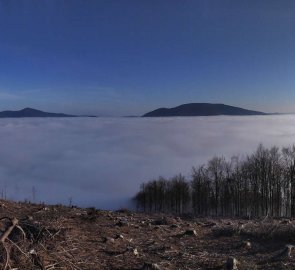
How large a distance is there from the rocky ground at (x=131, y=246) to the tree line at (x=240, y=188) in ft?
218

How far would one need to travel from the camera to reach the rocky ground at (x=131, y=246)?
755 cm

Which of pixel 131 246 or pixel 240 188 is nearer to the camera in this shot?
pixel 131 246

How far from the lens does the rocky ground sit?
7.55m

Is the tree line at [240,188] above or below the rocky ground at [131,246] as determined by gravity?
below

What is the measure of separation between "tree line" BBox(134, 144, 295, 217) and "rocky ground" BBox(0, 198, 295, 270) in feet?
218

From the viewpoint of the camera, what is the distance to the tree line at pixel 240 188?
269 ft

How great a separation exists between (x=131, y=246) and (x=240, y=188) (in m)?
80.1

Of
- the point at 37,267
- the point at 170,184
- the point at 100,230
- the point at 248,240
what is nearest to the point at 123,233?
the point at 100,230

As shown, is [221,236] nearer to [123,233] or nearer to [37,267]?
[123,233]

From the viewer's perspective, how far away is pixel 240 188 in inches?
3445

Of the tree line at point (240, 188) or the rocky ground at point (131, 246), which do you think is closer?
the rocky ground at point (131, 246)

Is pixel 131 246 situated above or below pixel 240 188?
above

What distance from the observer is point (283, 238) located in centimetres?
1098

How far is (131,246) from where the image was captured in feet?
33.8
